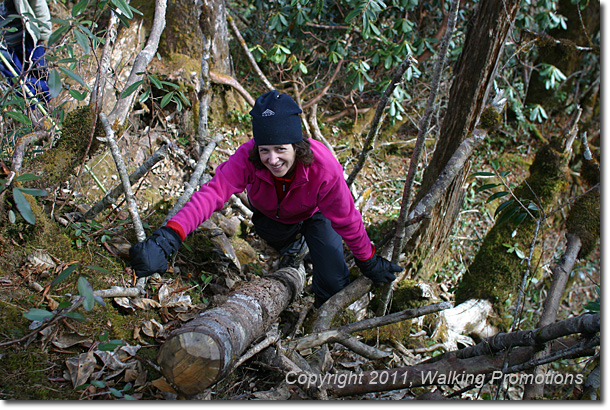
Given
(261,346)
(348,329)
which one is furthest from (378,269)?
(261,346)

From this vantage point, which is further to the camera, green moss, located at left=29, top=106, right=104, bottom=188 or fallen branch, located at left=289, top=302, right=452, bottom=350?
green moss, located at left=29, top=106, right=104, bottom=188

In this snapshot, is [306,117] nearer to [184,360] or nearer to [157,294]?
[157,294]

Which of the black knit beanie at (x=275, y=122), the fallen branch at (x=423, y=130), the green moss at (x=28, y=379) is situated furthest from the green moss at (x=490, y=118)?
the green moss at (x=28, y=379)

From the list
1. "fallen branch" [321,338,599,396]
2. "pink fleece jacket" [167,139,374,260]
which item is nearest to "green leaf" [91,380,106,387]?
"pink fleece jacket" [167,139,374,260]

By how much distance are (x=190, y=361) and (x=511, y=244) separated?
2954mm

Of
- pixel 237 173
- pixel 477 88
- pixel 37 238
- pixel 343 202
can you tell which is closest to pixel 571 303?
pixel 477 88

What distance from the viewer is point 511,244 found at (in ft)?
11.8

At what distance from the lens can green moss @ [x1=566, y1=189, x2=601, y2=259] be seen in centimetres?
320

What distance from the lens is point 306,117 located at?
613 cm

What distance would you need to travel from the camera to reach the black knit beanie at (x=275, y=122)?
238 cm

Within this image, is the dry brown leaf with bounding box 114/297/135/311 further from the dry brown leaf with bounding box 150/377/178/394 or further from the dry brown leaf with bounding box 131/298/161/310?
the dry brown leaf with bounding box 150/377/178/394

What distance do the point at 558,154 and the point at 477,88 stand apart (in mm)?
1060

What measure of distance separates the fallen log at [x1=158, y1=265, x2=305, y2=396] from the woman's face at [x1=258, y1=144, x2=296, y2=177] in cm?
78

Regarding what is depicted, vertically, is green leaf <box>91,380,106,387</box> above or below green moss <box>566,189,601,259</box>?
below
